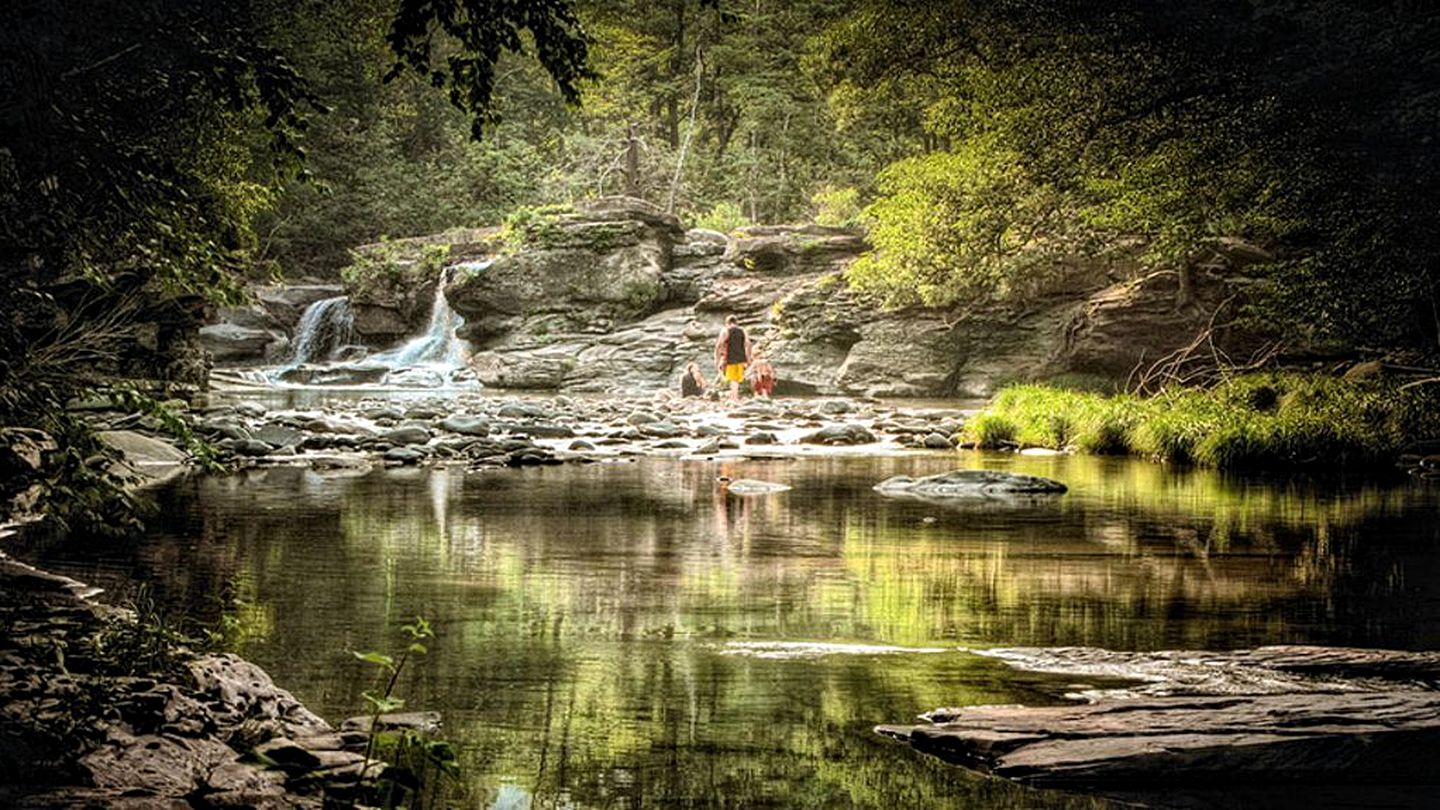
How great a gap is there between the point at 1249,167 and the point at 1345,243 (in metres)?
1.66

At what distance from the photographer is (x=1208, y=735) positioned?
335 cm

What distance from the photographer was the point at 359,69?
152 feet

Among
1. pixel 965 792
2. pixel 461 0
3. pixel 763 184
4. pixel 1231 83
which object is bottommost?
pixel 965 792

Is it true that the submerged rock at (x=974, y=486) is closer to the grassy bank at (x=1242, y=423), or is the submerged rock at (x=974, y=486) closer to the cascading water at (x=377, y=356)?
the grassy bank at (x=1242, y=423)

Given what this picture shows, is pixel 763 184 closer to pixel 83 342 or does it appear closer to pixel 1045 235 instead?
pixel 1045 235

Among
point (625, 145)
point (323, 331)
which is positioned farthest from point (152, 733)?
point (625, 145)

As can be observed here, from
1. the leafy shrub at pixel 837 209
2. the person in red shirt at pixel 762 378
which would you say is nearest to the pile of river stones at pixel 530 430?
the person in red shirt at pixel 762 378

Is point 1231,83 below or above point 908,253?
above

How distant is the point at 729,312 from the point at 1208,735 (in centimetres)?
2849

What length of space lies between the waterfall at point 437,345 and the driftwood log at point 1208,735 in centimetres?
3112

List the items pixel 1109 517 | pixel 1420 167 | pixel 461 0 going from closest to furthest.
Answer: pixel 461 0 < pixel 1109 517 < pixel 1420 167

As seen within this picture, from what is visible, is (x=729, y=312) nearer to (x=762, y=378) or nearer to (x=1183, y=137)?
(x=762, y=378)

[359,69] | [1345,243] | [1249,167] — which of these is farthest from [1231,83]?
[359,69]

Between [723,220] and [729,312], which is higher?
[723,220]
